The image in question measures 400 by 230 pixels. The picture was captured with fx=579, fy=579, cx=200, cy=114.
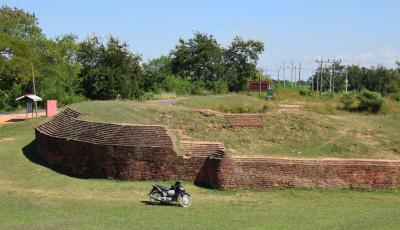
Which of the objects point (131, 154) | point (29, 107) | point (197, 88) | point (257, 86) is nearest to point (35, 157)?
point (131, 154)

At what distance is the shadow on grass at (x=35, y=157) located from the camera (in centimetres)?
1932

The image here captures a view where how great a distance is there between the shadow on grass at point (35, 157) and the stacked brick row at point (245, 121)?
537cm

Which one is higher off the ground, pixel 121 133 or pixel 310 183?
pixel 121 133

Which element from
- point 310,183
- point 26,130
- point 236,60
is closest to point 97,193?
point 310,183

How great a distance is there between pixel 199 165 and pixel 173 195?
2.59m

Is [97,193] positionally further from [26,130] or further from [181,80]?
[181,80]

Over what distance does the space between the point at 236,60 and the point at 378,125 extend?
45087 millimetres

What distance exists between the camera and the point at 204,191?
16.2 m

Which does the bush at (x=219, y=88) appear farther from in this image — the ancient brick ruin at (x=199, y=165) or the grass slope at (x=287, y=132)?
the ancient brick ruin at (x=199, y=165)

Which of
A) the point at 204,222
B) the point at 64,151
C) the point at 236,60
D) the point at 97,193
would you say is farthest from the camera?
the point at 236,60

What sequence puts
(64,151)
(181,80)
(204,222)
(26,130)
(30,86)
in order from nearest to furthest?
(204,222) → (64,151) → (26,130) → (30,86) → (181,80)

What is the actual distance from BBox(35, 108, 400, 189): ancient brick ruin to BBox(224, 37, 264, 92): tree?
149 ft

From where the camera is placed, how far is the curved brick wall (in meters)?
17.0

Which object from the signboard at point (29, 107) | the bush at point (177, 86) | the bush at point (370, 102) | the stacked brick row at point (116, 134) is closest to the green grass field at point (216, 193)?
the stacked brick row at point (116, 134)
